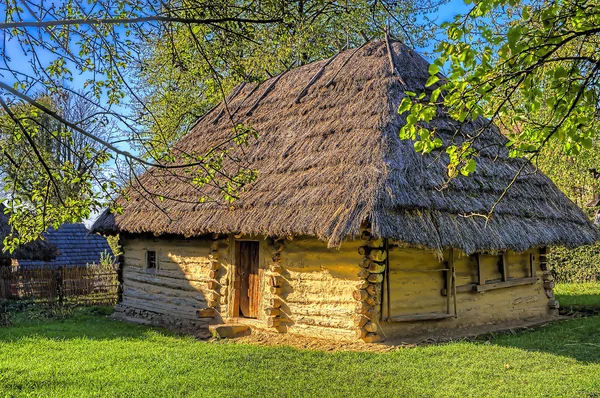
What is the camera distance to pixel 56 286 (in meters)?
16.2

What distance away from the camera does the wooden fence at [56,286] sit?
15922 mm

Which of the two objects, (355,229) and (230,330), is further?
(230,330)

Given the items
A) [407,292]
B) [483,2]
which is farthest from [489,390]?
[483,2]

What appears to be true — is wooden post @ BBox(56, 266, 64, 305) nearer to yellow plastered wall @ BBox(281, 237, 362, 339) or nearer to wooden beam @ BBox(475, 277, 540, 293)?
yellow plastered wall @ BBox(281, 237, 362, 339)

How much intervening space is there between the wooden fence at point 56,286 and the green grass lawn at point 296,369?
644cm

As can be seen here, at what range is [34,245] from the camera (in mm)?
17688

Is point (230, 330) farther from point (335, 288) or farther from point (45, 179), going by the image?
point (45, 179)

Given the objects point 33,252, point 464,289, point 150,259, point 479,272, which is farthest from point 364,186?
point 33,252

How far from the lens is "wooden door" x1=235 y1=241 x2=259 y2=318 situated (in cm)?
1115

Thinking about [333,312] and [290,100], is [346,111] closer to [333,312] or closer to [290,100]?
[290,100]

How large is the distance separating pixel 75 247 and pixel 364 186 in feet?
62.1

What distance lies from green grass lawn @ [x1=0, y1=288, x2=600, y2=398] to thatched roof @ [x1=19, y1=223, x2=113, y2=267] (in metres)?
14.1

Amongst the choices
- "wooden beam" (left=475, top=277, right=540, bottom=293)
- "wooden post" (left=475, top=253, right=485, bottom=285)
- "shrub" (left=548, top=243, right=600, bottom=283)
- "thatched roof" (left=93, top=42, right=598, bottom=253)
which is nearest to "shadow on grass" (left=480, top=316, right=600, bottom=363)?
"wooden beam" (left=475, top=277, right=540, bottom=293)

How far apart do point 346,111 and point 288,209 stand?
2.82 metres
